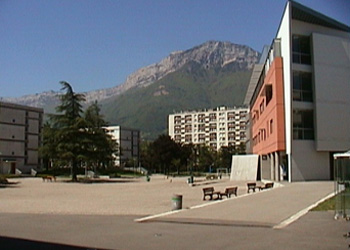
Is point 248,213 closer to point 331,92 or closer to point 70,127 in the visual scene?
point 331,92

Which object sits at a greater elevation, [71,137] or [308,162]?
[71,137]

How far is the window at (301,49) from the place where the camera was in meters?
43.3

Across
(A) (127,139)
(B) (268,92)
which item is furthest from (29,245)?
(A) (127,139)

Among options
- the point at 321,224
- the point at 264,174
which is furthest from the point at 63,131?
the point at 321,224

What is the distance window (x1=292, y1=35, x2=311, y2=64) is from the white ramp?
59.9 ft

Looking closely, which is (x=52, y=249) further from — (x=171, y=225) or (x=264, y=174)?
(x=264, y=174)

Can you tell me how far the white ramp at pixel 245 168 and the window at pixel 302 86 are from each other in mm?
16952

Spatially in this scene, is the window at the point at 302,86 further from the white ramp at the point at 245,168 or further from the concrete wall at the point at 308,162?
the white ramp at the point at 245,168

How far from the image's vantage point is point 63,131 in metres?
61.6

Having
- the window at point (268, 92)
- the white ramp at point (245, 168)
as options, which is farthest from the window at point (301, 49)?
the white ramp at point (245, 168)

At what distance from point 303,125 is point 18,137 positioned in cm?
7979

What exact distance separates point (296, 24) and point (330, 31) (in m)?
4.07

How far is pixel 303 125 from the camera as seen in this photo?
42.9 metres

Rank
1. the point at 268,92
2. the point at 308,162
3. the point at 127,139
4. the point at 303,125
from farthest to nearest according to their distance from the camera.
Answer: the point at 127,139
the point at 268,92
the point at 303,125
the point at 308,162
